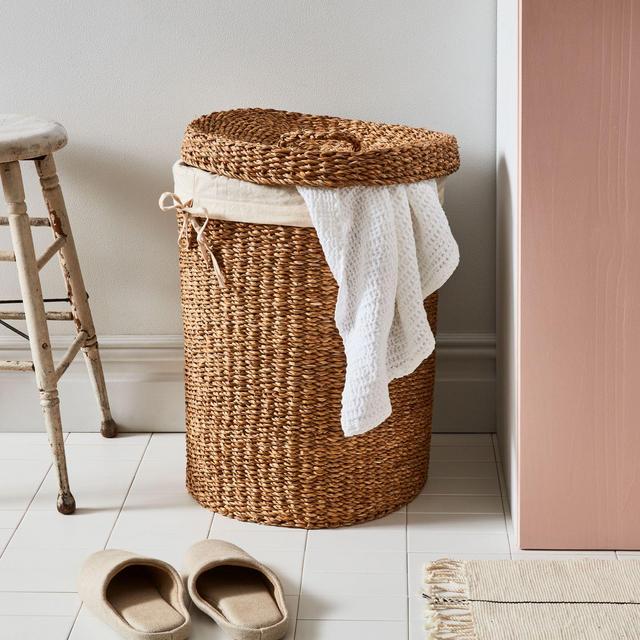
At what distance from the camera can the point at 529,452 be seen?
1.56 m

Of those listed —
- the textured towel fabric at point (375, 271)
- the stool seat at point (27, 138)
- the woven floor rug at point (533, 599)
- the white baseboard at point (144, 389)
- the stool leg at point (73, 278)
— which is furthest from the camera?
the white baseboard at point (144, 389)

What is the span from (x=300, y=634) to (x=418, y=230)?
0.60 metres

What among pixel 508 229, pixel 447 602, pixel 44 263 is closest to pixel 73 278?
pixel 44 263

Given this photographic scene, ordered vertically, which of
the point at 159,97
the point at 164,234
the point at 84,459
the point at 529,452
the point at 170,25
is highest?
the point at 170,25

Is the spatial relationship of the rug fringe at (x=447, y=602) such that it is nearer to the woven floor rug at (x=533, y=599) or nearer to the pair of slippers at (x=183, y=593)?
the woven floor rug at (x=533, y=599)

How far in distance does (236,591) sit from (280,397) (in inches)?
12.0

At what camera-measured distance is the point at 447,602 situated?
147 centimetres

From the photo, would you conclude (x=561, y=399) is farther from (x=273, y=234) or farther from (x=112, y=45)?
(x=112, y=45)

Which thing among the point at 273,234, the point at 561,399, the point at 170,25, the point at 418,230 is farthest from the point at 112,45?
the point at 561,399

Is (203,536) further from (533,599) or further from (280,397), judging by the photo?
(533,599)

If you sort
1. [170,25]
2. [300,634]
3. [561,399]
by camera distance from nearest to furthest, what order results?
[300,634] < [561,399] < [170,25]

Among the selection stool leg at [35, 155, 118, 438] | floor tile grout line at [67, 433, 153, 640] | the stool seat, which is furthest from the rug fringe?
the stool seat

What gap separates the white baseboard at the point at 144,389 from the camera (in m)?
2.01

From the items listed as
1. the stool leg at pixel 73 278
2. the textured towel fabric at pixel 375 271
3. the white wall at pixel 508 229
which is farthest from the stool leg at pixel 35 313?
the white wall at pixel 508 229
